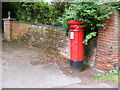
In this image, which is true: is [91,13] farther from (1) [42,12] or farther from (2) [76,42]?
(1) [42,12]

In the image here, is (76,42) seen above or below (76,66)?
above

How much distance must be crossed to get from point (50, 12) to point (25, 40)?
273 cm

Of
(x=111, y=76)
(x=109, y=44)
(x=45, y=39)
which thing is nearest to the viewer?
(x=111, y=76)

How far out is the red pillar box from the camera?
434cm

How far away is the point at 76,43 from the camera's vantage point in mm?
4395

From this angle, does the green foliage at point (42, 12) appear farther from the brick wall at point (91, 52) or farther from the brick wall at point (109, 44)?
the brick wall at point (109, 44)

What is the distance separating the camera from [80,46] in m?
4.46

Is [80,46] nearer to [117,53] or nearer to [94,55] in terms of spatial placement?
[94,55]

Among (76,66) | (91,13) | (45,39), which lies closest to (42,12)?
(45,39)

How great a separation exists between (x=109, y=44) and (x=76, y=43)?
3.34 feet

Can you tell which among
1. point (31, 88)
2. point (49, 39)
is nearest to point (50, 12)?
point (49, 39)

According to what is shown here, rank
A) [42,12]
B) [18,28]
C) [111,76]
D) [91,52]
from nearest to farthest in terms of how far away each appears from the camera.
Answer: [111,76] < [91,52] < [42,12] < [18,28]

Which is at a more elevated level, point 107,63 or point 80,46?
point 80,46

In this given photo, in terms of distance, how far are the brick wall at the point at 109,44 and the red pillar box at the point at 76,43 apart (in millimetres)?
656
